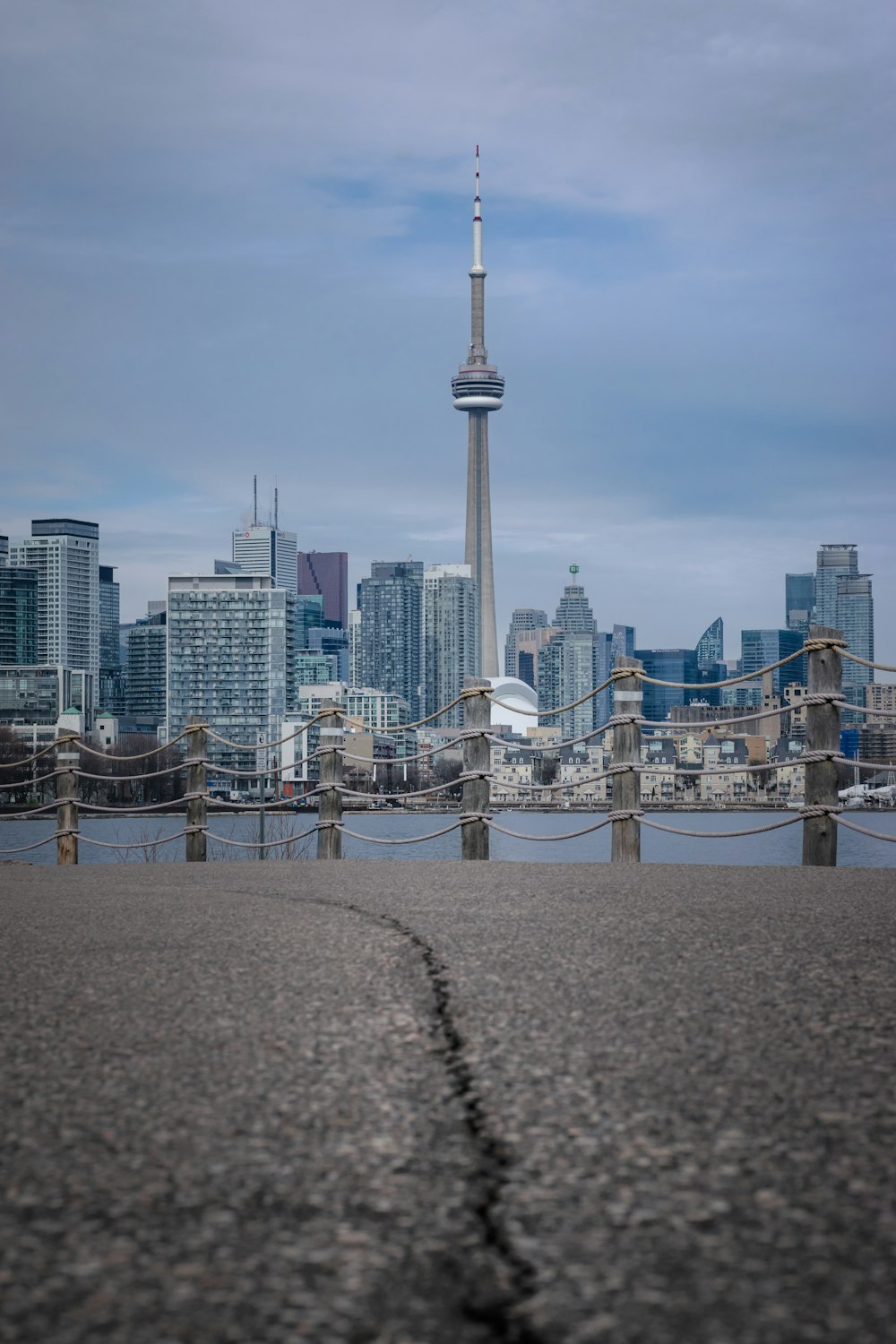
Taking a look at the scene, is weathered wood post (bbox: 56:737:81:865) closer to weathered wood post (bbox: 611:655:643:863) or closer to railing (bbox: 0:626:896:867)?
railing (bbox: 0:626:896:867)

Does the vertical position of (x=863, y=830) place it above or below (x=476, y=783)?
below

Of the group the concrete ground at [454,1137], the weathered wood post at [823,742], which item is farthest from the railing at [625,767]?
the concrete ground at [454,1137]

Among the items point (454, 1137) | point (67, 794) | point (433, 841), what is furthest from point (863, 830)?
point (433, 841)

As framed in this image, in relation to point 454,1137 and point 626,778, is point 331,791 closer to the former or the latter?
point 626,778

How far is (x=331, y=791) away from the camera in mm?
12117

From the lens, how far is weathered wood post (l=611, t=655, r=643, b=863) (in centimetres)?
1038

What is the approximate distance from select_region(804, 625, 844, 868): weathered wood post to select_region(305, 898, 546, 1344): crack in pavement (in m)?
5.79

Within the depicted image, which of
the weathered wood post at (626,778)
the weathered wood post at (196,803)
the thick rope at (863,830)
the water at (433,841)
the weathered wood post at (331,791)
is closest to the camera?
the thick rope at (863,830)

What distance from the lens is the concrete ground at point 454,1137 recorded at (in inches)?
76.7

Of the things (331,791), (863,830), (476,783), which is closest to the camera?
(863,830)

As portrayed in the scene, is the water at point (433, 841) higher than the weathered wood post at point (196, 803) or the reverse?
the reverse

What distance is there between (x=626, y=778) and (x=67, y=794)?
6.18 metres

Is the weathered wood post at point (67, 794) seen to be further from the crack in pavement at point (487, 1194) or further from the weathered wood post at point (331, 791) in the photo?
the crack in pavement at point (487, 1194)

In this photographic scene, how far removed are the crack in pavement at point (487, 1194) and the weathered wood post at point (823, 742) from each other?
579cm
